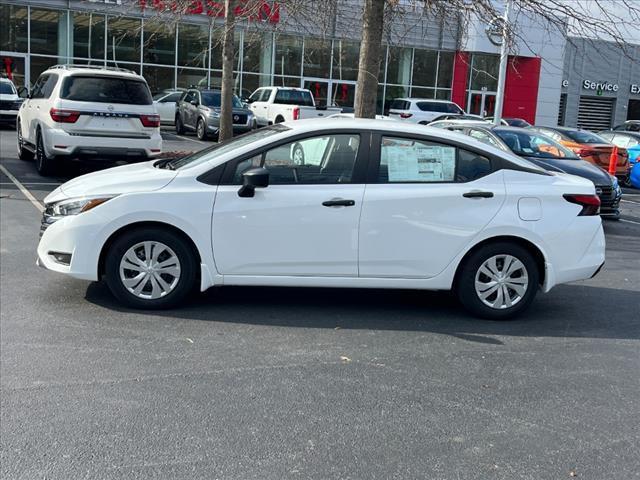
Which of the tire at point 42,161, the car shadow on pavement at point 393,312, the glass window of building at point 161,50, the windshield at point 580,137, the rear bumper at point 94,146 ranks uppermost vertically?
the glass window of building at point 161,50

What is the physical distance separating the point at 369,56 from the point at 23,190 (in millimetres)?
5894

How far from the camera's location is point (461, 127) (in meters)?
13.7

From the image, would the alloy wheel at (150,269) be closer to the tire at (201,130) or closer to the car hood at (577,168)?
the car hood at (577,168)

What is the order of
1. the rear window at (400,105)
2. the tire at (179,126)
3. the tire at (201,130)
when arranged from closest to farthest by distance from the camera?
the tire at (201,130) < the tire at (179,126) < the rear window at (400,105)

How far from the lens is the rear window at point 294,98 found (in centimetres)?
2764

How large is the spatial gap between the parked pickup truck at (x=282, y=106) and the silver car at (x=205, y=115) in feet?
3.02

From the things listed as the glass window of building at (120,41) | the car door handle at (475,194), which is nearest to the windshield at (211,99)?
the glass window of building at (120,41)

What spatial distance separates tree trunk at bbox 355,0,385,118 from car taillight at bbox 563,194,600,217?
17.5 ft

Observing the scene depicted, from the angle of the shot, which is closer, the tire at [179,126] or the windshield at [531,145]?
the windshield at [531,145]

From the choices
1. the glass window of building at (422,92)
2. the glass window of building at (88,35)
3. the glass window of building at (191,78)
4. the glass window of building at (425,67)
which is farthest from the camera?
the glass window of building at (422,92)

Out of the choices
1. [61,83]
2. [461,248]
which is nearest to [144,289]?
[461,248]

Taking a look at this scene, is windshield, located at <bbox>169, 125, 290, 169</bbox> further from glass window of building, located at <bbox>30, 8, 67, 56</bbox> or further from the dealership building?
glass window of building, located at <bbox>30, 8, 67, 56</bbox>

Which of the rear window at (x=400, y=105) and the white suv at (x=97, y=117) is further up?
the rear window at (x=400, y=105)

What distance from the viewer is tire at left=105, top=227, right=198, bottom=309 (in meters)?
6.02
